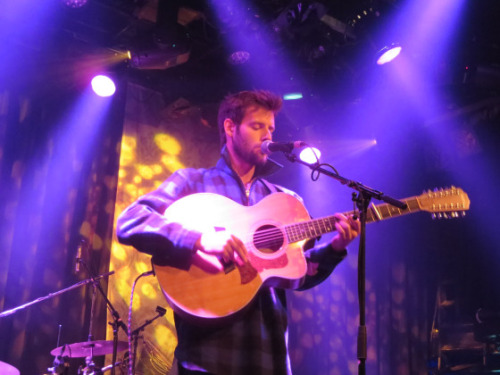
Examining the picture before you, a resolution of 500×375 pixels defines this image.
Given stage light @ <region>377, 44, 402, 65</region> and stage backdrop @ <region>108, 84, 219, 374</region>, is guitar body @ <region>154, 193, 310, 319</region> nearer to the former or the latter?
stage light @ <region>377, 44, 402, 65</region>

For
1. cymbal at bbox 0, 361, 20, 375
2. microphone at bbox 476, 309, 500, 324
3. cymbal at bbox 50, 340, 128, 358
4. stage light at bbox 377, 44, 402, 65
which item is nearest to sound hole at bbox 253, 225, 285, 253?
cymbal at bbox 0, 361, 20, 375

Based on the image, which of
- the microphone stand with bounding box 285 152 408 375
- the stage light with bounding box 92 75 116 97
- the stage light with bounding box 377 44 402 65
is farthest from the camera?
the stage light with bounding box 92 75 116 97

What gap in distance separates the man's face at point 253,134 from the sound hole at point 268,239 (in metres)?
0.58

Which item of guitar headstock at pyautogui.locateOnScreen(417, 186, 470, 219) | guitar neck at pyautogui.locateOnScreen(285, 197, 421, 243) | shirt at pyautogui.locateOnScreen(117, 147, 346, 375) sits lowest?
shirt at pyautogui.locateOnScreen(117, 147, 346, 375)

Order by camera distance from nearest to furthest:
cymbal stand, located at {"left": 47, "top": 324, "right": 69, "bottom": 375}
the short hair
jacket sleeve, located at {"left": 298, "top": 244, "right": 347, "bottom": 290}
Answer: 1. jacket sleeve, located at {"left": 298, "top": 244, "right": 347, "bottom": 290}
2. the short hair
3. cymbal stand, located at {"left": 47, "top": 324, "right": 69, "bottom": 375}

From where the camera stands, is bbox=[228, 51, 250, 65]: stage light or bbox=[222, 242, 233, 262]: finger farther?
bbox=[228, 51, 250, 65]: stage light

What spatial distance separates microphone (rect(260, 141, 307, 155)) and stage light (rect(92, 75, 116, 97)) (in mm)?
4148

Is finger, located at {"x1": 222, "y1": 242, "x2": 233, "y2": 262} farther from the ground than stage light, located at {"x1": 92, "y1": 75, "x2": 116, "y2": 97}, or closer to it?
closer to it

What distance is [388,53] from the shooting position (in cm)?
596

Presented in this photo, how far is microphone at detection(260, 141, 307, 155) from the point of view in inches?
110

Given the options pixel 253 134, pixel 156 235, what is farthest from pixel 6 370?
pixel 253 134

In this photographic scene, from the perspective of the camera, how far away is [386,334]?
732 cm

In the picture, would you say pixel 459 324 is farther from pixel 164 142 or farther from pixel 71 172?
pixel 71 172

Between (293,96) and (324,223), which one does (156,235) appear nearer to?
(324,223)
